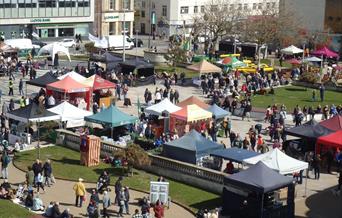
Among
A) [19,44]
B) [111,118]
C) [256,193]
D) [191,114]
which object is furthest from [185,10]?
[256,193]

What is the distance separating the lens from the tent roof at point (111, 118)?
4005 cm

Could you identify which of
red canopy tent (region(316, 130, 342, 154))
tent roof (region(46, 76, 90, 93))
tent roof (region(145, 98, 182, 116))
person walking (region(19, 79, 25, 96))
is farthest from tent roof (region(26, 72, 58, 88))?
red canopy tent (region(316, 130, 342, 154))

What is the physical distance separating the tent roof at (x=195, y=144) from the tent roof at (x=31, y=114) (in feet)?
26.4

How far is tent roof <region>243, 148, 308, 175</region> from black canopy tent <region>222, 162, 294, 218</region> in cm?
263

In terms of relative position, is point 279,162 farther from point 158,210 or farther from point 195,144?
point 158,210

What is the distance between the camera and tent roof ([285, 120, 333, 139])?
1511 inches

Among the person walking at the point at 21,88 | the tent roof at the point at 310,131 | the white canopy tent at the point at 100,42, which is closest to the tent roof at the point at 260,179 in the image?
the tent roof at the point at 310,131

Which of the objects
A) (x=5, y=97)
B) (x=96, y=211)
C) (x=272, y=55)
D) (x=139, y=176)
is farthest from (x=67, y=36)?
(x=96, y=211)

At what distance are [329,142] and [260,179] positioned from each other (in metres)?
9.55

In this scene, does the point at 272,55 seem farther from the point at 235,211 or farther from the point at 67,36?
the point at 235,211

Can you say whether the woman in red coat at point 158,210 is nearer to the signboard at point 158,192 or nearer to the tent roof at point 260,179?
the signboard at point 158,192

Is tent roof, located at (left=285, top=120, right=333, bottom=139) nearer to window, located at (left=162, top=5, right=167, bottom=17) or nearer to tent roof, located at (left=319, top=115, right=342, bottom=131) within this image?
tent roof, located at (left=319, top=115, right=342, bottom=131)

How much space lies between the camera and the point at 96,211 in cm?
2827

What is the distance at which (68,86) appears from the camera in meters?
47.9
